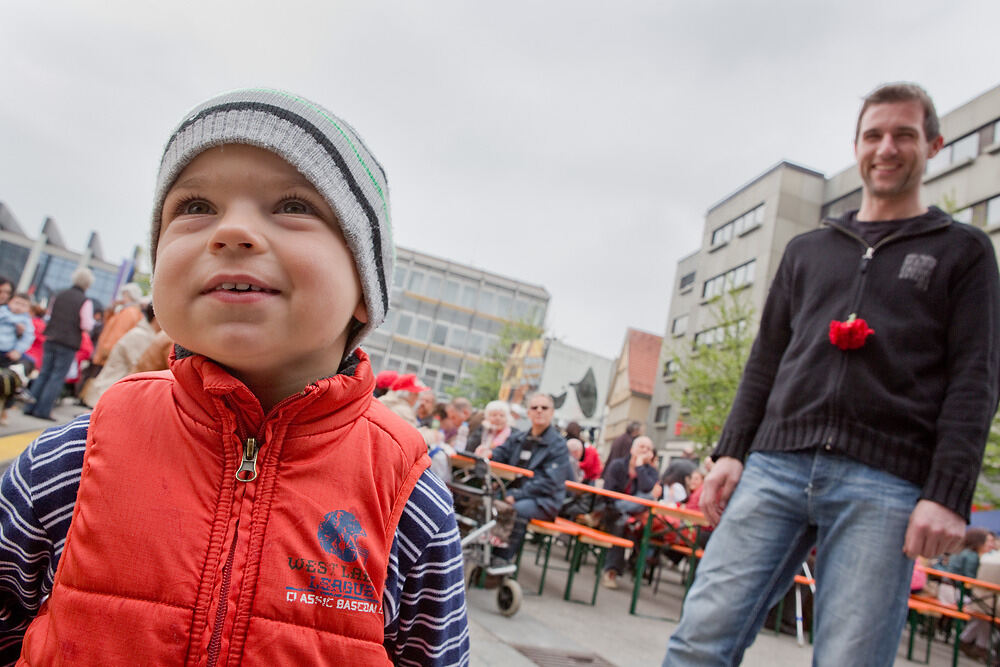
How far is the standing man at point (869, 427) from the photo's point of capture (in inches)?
65.1

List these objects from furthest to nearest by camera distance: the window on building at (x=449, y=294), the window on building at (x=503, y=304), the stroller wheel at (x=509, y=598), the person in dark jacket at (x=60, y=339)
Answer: the window on building at (x=503, y=304), the window on building at (x=449, y=294), the person in dark jacket at (x=60, y=339), the stroller wheel at (x=509, y=598)

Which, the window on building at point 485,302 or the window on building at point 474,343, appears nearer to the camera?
the window on building at point 474,343

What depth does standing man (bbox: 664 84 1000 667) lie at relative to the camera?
65.1 inches

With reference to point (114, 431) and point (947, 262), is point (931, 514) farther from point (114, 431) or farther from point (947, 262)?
point (114, 431)

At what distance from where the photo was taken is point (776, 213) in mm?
28422

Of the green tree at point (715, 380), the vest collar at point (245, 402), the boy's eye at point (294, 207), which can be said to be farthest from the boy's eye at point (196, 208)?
the green tree at point (715, 380)

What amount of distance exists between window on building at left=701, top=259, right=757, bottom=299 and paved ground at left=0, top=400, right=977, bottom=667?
22601mm

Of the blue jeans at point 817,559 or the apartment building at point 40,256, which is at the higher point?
the apartment building at point 40,256

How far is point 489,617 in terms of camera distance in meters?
4.63

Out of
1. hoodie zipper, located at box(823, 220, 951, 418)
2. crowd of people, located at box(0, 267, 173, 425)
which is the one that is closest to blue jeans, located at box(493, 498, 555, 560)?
crowd of people, located at box(0, 267, 173, 425)

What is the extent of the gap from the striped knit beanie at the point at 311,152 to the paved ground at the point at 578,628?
8.37 feet

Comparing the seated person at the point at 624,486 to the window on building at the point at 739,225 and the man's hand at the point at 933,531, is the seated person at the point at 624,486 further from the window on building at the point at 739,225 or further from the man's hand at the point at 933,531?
the window on building at the point at 739,225

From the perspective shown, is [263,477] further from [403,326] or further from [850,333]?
[403,326]

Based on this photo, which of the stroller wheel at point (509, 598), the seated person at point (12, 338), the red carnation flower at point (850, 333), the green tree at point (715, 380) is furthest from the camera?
the green tree at point (715, 380)
